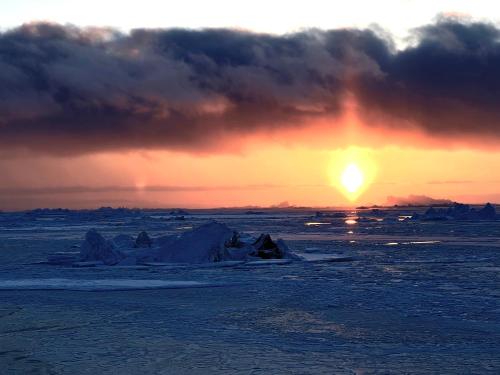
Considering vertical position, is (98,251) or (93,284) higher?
(98,251)

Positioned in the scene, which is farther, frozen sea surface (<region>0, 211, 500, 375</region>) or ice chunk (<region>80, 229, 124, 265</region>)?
ice chunk (<region>80, 229, 124, 265</region>)

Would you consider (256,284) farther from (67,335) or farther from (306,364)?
(306,364)

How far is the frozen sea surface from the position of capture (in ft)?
22.9

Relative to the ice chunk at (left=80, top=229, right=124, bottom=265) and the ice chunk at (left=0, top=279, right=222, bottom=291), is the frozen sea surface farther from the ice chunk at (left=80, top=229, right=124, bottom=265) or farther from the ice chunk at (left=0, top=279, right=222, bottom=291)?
the ice chunk at (left=80, top=229, right=124, bottom=265)

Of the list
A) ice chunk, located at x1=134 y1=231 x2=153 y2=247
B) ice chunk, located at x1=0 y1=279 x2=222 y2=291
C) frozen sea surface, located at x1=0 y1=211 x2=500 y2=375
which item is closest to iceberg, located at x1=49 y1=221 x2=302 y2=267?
frozen sea surface, located at x1=0 y1=211 x2=500 y2=375

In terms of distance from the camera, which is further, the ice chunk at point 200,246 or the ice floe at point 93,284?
the ice chunk at point 200,246

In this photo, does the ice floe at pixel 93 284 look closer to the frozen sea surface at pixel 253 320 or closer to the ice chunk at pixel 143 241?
the frozen sea surface at pixel 253 320

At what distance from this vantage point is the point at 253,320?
9641 mm

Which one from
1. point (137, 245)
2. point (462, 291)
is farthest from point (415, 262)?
point (137, 245)

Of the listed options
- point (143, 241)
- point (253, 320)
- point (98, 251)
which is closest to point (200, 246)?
point (98, 251)

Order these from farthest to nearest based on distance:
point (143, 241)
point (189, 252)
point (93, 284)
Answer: point (143, 241) < point (189, 252) < point (93, 284)

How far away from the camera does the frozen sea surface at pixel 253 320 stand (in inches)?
274

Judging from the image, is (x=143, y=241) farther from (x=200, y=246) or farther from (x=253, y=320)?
(x=253, y=320)

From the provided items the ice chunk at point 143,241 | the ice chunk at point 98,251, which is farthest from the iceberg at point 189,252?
the ice chunk at point 143,241
